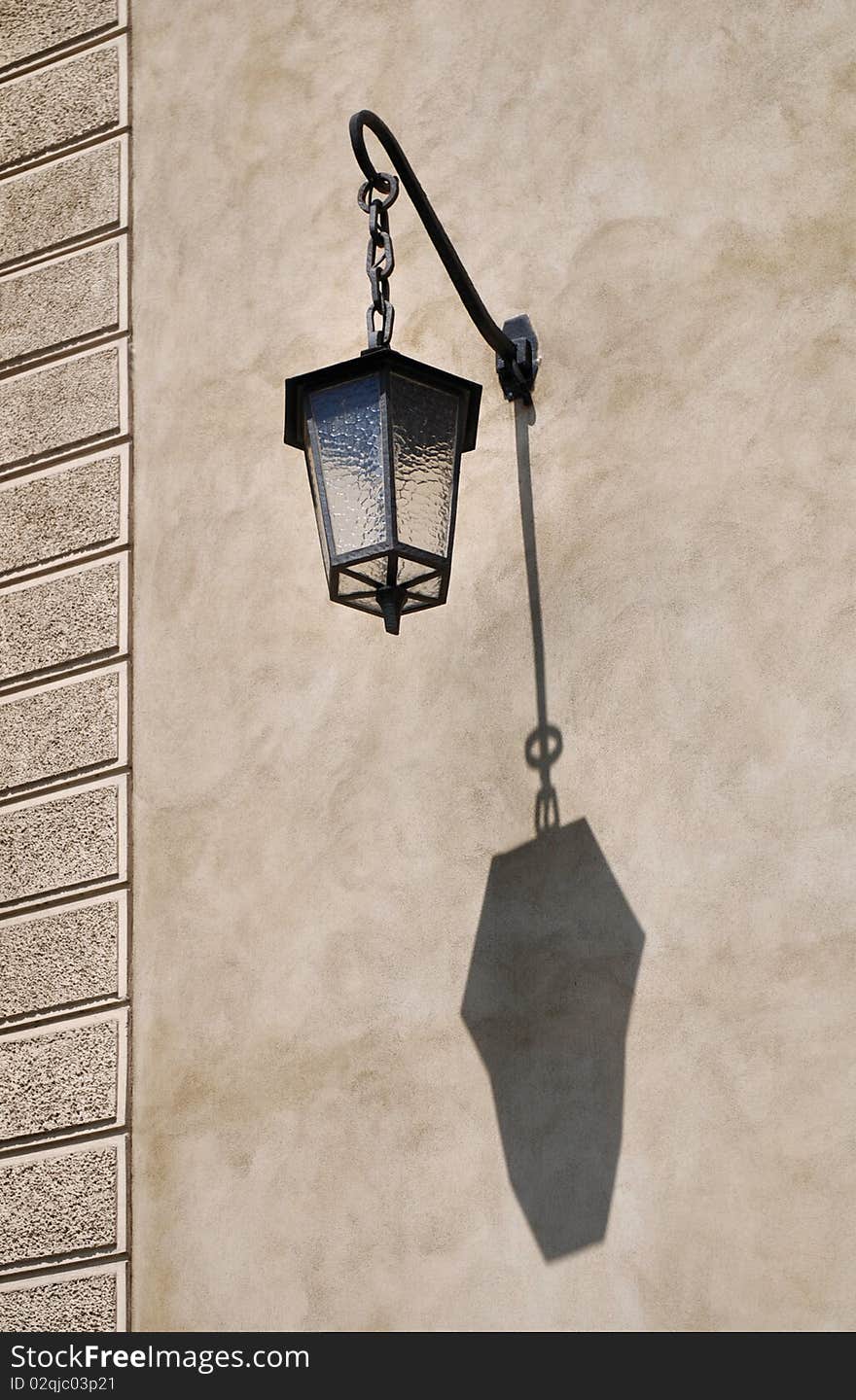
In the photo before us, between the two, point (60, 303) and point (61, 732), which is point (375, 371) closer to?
point (61, 732)

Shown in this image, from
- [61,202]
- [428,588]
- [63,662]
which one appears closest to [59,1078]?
[63,662]

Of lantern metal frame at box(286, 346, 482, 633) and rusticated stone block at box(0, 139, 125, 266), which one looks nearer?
lantern metal frame at box(286, 346, 482, 633)

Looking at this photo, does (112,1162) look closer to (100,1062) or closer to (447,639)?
(100,1062)

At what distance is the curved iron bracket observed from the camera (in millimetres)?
4539

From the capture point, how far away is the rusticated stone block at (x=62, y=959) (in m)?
5.16

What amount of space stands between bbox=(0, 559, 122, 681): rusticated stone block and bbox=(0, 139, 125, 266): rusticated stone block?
114 centimetres

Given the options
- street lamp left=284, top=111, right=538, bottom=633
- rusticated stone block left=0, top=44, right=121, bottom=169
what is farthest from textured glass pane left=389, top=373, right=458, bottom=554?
rusticated stone block left=0, top=44, right=121, bottom=169

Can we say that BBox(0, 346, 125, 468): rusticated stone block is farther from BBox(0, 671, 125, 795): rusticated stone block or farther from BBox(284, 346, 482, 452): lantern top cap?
BBox(284, 346, 482, 452): lantern top cap

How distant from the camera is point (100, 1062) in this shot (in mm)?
→ 5082

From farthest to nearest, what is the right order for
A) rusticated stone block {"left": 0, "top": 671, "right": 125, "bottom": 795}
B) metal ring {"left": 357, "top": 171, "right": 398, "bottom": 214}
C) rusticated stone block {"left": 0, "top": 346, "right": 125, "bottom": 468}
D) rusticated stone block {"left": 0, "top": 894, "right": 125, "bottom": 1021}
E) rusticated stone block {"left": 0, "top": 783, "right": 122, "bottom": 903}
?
rusticated stone block {"left": 0, "top": 346, "right": 125, "bottom": 468}, rusticated stone block {"left": 0, "top": 671, "right": 125, "bottom": 795}, rusticated stone block {"left": 0, "top": 783, "right": 122, "bottom": 903}, rusticated stone block {"left": 0, "top": 894, "right": 125, "bottom": 1021}, metal ring {"left": 357, "top": 171, "right": 398, "bottom": 214}

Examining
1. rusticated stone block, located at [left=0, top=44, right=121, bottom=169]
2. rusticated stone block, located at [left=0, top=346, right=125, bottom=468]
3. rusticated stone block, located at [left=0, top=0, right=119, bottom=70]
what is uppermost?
rusticated stone block, located at [left=0, top=0, right=119, bottom=70]

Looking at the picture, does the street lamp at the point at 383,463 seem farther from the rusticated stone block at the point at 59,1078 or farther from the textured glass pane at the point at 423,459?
the rusticated stone block at the point at 59,1078

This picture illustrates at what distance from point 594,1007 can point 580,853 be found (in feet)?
1.24

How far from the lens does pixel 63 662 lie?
5.51 metres
